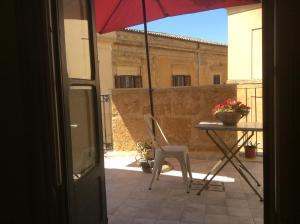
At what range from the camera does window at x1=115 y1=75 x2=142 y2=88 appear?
11695 mm

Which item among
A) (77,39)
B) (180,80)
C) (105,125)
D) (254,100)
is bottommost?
(105,125)

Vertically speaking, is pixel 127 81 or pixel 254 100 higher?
pixel 127 81

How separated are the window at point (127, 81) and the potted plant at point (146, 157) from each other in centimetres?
690

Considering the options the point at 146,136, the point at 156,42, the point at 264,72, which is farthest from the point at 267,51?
the point at 156,42

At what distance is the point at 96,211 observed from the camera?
2.19 meters

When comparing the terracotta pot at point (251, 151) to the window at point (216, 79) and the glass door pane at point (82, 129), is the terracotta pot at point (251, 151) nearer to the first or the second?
the glass door pane at point (82, 129)

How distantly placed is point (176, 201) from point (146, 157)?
1.49 m

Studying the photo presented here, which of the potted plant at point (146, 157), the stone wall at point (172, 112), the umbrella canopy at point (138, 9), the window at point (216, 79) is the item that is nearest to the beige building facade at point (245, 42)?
the stone wall at point (172, 112)

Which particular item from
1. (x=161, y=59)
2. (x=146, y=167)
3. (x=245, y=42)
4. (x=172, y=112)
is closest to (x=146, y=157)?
(x=146, y=167)

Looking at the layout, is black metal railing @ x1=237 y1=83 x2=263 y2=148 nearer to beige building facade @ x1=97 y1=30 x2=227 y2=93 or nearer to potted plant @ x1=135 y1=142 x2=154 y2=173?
potted plant @ x1=135 y1=142 x2=154 y2=173

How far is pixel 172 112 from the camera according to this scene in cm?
530

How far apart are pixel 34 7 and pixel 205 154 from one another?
4021mm

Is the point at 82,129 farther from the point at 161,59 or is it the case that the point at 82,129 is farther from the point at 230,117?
the point at 161,59

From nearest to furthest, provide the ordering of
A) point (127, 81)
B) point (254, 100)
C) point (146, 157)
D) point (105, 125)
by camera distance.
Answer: point (146, 157) < point (254, 100) < point (105, 125) < point (127, 81)
